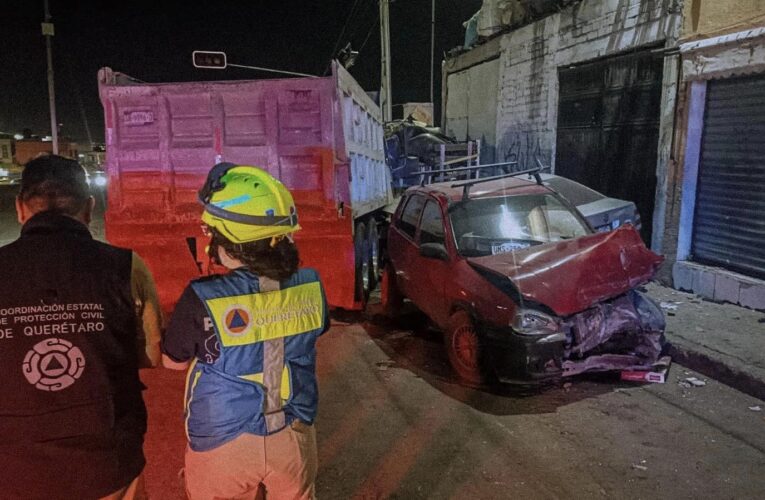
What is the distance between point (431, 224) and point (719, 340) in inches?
126

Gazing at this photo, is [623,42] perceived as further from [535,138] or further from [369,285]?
[369,285]

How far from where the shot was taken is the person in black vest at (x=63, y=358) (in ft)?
5.83

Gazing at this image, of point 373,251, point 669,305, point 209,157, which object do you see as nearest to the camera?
point 209,157

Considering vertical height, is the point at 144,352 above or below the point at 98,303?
below

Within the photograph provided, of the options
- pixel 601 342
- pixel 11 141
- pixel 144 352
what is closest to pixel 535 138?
pixel 601 342

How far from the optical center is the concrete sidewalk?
217 inches

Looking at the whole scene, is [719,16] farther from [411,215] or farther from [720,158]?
[411,215]

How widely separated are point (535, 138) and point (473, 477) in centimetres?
1061

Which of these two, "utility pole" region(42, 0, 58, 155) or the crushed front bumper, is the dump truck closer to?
the crushed front bumper

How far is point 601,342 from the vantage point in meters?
5.08

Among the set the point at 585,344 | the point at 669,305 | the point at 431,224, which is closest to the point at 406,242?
the point at 431,224

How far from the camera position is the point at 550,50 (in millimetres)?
12461

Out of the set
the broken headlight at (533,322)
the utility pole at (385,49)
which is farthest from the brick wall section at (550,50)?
the utility pole at (385,49)

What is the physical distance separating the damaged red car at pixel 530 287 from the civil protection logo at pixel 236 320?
129 inches
